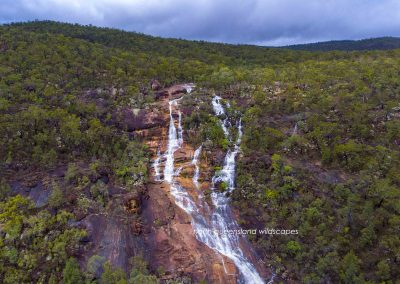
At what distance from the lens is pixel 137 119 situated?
51719mm

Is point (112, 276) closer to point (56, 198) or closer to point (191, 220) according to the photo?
point (191, 220)

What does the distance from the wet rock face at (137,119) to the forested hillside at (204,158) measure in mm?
268

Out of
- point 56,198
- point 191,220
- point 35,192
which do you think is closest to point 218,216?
point 191,220

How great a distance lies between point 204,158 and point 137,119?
42.9 ft

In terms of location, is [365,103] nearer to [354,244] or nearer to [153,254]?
[354,244]

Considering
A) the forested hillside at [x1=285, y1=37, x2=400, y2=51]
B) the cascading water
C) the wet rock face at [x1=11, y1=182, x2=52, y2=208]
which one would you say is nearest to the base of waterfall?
the cascading water

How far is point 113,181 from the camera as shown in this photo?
4116 centimetres

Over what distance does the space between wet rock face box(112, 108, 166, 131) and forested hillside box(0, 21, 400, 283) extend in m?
0.27

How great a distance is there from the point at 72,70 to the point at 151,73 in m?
14.3

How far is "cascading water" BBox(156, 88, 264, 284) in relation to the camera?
1310 inches

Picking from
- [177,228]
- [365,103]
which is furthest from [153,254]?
[365,103]

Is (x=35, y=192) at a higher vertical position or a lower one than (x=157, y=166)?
lower

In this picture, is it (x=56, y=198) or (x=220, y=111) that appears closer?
(x=56, y=198)

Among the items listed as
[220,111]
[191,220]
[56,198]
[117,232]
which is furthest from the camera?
[220,111]
